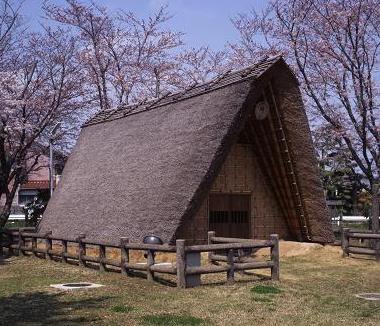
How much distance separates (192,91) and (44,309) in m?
10.9

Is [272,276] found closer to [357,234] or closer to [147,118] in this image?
[357,234]

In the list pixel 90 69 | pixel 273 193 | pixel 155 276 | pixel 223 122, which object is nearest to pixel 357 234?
pixel 273 193

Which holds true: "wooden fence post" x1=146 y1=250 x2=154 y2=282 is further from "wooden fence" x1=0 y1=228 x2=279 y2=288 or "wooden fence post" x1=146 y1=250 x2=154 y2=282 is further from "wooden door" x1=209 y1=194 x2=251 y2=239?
"wooden door" x1=209 y1=194 x2=251 y2=239

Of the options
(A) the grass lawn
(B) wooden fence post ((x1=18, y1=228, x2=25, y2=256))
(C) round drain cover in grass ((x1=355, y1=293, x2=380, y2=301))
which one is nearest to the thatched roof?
(B) wooden fence post ((x1=18, y1=228, x2=25, y2=256))

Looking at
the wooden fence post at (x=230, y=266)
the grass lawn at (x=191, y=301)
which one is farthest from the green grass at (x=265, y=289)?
the wooden fence post at (x=230, y=266)

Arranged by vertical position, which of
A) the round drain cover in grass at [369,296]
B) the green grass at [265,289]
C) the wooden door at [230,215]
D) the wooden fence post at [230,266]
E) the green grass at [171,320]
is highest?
the wooden door at [230,215]

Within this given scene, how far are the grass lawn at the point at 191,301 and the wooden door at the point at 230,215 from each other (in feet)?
14.3

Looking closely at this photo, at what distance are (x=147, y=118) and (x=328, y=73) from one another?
8264 millimetres

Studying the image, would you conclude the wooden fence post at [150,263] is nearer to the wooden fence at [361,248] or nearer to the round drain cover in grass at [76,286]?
the round drain cover in grass at [76,286]

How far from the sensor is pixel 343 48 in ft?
72.7

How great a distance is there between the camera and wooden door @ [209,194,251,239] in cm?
1762

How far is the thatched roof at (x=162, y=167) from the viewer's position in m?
14.8

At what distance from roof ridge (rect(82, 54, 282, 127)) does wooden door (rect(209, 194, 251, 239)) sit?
3.50 m

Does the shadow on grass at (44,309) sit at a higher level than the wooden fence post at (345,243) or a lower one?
lower
